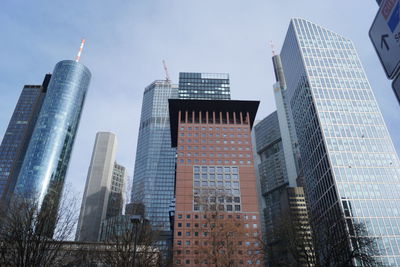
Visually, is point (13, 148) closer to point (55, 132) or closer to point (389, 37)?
point (55, 132)

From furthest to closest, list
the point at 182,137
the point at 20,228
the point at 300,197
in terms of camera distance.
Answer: the point at 300,197
the point at 182,137
the point at 20,228

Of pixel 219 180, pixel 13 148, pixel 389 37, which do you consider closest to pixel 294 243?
pixel 389 37

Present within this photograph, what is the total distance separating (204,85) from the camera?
171m

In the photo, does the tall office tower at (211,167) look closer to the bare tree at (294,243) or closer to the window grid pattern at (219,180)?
the window grid pattern at (219,180)

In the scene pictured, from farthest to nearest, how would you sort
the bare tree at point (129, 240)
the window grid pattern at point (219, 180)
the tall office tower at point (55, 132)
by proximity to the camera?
the tall office tower at point (55, 132) < the window grid pattern at point (219, 180) < the bare tree at point (129, 240)

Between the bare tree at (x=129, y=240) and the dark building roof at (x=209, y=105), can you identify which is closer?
the bare tree at (x=129, y=240)

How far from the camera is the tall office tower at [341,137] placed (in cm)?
9050

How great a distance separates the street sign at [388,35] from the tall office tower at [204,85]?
16059cm

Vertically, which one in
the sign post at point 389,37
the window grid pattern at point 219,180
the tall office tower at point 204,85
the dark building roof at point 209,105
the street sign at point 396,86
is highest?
the tall office tower at point 204,85

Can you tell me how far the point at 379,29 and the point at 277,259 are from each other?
43.1 metres

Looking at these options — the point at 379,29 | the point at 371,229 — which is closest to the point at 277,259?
the point at 379,29

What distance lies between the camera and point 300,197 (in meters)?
194

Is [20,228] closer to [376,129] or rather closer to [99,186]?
[376,129]

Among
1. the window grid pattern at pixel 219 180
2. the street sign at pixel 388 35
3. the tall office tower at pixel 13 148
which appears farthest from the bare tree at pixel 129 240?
the tall office tower at pixel 13 148
